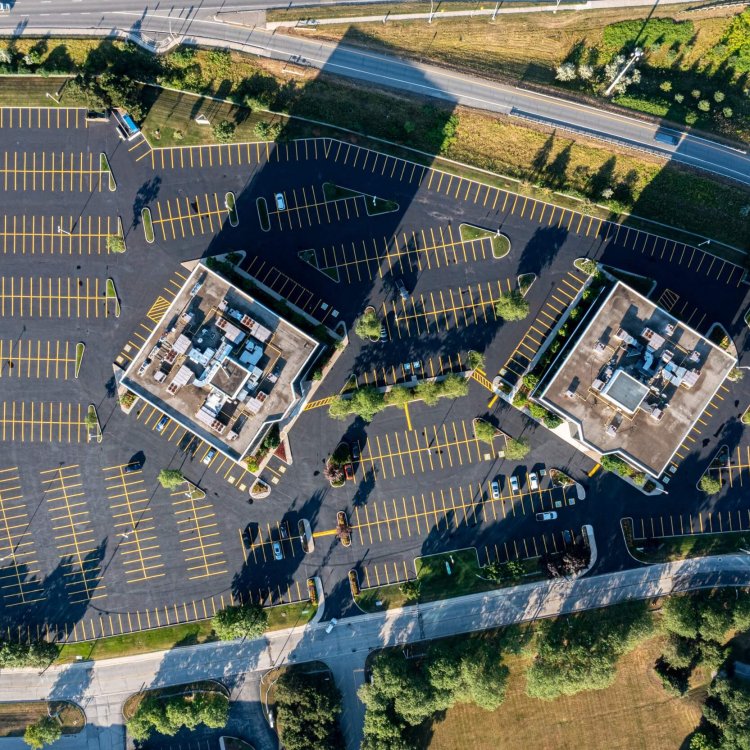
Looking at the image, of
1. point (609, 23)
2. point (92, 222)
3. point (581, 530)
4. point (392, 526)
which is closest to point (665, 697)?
point (581, 530)

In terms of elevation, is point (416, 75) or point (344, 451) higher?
point (416, 75)

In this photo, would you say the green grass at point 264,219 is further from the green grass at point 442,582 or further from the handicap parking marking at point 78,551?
the green grass at point 442,582

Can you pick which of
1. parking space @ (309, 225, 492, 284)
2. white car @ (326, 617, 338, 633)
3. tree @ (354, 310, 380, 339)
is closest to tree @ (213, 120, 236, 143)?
parking space @ (309, 225, 492, 284)

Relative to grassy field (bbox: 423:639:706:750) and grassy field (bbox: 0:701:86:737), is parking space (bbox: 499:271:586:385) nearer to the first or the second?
grassy field (bbox: 423:639:706:750)

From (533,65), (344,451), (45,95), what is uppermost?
(533,65)

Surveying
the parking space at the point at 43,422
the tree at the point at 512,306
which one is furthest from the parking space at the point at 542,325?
the parking space at the point at 43,422

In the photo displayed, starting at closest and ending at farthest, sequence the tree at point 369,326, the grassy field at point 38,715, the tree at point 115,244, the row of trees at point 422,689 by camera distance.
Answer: the row of trees at point 422,689 < the tree at point 369,326 < the tree at point 115,244 < the grassy field at point 38,715

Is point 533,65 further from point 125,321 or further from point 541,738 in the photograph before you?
point 541,738
